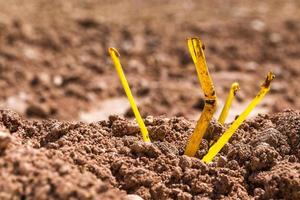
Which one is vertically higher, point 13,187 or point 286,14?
point 286,14

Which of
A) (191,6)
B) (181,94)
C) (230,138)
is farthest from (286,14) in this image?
(230,138)

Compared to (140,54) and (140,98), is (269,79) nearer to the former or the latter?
(140,98)

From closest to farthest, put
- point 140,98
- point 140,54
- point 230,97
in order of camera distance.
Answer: point 230,97 → point 140,98 → point 140,54

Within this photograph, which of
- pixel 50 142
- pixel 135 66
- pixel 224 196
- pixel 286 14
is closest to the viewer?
pixel 224 196

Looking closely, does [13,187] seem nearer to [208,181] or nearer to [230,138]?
[208,181]

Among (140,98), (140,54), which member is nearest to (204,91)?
(140,98)

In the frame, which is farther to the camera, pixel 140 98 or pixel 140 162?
pixel 140 98

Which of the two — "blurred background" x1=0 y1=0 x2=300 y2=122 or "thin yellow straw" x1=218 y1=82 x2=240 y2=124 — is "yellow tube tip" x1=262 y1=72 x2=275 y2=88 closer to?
"thin yellow straw" x1=218 y1=82 x2=240 y2=124
